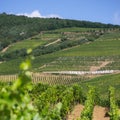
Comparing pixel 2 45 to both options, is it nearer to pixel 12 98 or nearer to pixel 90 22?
pixel 90 22

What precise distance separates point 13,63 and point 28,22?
7853 centimetres

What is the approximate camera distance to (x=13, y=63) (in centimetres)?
9181

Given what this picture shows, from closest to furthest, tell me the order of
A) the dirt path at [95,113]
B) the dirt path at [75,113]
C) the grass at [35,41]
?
the dirt path at [75,113]
the dirt path at [95,113]
the grass at [35,41]

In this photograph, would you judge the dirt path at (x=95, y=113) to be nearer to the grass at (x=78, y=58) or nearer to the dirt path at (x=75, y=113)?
the dirt path at (x=75, y=113)

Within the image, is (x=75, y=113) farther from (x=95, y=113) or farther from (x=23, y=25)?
(x=23, y=25)

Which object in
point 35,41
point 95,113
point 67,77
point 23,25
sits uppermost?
point 23,25

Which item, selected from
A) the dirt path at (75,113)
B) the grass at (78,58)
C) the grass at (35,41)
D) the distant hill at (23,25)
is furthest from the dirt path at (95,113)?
the distant hill at (23,25)

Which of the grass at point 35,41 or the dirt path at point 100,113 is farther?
the grass at point 35,41

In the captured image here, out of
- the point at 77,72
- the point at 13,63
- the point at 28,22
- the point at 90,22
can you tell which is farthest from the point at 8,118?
the point at 90,22

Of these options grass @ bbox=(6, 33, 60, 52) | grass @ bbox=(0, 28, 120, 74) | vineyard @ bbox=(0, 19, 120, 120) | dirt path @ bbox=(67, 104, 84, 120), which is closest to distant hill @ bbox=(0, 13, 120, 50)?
vineyard @ bbox=(0, 19, 120, 120)

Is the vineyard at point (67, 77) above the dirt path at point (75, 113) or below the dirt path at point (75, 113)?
above

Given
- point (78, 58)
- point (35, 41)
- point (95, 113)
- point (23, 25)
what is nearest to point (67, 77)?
point (78, 58)

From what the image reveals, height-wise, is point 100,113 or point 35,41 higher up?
point 35,41

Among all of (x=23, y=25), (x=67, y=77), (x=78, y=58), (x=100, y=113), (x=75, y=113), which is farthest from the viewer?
(x=23, y=25)
